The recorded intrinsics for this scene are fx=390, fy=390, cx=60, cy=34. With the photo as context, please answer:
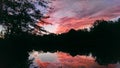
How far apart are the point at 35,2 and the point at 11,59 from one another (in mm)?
3196

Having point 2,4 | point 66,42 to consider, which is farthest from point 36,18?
point 66,42

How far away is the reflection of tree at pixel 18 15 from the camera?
13.2 metres

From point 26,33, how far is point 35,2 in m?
1.23

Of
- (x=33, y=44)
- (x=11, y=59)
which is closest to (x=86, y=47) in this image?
(x=33, y=44)

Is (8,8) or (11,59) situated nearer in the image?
(11,59)

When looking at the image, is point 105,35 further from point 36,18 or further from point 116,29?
point 36,18

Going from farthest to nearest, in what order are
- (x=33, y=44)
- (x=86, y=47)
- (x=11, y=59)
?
(x=86, y=47)
(x=33, y=44)
(x=11, y=59)

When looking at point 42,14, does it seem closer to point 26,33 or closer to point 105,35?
point 26,33

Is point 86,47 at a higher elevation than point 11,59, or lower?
higher

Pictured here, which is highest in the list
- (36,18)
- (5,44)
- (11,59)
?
(36,18)

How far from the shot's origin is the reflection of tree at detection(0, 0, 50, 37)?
43.4 ft

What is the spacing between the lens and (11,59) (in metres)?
11.8

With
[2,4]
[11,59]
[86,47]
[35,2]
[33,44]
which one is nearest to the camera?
[11,59]

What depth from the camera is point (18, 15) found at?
13.4m
